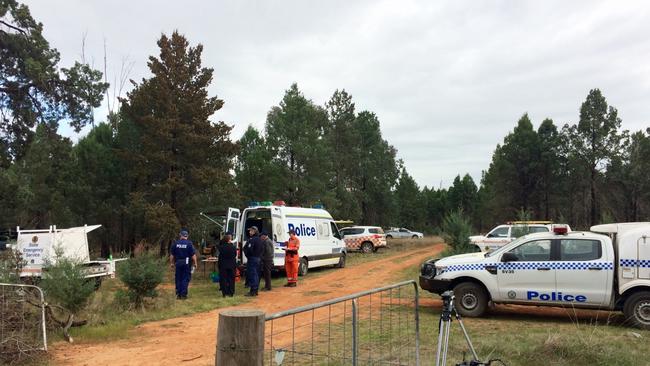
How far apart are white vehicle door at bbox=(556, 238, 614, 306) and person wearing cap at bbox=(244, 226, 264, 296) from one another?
7380 mm

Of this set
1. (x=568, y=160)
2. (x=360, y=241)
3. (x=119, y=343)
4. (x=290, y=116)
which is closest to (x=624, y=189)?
(x=568, y=160)

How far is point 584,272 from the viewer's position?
954 cm

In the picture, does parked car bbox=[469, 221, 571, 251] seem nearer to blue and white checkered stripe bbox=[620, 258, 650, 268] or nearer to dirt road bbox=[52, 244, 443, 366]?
dirt road bbox=[52, 244, 443, 366]

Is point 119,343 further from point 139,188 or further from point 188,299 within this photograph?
point 139,188

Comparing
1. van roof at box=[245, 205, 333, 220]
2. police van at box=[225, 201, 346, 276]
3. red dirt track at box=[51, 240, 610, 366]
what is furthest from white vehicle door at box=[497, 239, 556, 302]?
van roof at box=[245, 205, 333, 220]

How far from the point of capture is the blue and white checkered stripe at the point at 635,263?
911cm

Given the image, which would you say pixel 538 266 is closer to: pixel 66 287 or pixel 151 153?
pixel 66 287

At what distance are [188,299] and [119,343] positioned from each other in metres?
4.47

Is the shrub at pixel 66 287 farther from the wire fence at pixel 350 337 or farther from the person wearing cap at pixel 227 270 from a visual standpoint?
the person wearing cap at pixel 227 270

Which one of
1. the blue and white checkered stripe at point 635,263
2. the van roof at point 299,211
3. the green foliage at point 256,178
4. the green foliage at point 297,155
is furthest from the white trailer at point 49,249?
the green foliage at point 297,155

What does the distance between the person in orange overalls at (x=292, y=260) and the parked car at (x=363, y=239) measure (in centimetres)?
1486

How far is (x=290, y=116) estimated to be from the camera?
108ft

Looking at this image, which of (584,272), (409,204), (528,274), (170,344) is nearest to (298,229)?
(528,274)

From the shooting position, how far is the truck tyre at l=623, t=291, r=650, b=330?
912 centimetres
